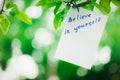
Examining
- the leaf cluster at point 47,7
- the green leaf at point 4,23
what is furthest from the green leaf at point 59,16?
the green leaf at point 4,23

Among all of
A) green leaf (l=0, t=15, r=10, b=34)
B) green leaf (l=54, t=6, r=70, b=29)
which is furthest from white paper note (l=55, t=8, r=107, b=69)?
green leaf (l=0, t=15, r=10, b=34)

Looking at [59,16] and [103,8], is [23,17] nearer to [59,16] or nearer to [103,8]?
[59,16]

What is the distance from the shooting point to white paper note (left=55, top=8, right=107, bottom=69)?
2.53 feet

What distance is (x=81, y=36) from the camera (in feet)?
2.56

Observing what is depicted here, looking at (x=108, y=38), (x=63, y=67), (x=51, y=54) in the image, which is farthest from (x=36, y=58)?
(x=108, y=38)

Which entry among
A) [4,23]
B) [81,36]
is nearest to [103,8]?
[81,36]

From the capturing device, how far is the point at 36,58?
6.44 metres

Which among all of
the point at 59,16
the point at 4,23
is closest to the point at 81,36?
the point at 59,16

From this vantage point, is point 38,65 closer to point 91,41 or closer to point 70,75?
point 70,75

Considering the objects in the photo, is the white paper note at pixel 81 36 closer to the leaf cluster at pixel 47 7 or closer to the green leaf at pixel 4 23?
the leaf cluster at pixel 47 7

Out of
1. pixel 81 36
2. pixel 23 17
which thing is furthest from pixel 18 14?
pixel 81 36

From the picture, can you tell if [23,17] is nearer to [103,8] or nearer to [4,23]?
[4,23]

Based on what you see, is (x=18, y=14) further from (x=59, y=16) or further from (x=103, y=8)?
(x=103, y=8)

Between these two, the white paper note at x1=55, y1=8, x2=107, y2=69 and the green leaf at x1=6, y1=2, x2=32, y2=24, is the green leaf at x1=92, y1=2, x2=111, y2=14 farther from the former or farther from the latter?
the green leaf at x1=6, y1=2, x2=32, y2=24
